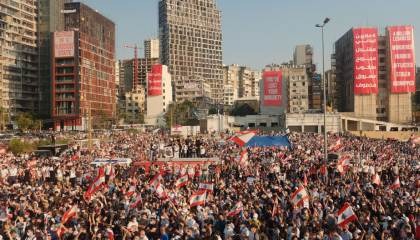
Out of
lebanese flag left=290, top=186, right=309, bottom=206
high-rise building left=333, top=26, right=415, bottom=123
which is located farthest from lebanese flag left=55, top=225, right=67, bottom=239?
high-rise building left=333, top=26, right=415, bottom=123

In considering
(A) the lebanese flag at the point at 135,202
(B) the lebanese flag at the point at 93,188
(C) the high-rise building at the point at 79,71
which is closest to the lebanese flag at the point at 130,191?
(A) the lebanese flag at the point at 135,202

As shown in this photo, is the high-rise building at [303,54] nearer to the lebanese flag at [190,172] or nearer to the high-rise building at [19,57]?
the high-rise building at [19,57]

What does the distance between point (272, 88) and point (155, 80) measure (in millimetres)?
43321

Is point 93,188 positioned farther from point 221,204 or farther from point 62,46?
point 62,46

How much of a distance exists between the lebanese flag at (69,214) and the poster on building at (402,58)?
99100 mm

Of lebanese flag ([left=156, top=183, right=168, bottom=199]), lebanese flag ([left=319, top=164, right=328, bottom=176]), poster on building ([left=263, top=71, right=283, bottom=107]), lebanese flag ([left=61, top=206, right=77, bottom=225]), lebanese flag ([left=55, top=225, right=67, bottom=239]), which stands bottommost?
lebanese flag ([left=55, top=225, right=67, bottom=239])

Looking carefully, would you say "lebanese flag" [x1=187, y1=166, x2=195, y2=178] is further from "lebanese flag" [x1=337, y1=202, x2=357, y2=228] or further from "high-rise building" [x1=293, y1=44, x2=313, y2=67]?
"high-rise building" [x1=293, y1=44, x2=313, y2=67]

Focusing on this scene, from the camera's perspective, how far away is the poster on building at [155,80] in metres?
153

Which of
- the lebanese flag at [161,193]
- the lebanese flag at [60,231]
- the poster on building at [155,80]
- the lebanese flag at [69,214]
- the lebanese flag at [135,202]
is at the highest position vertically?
the poster on building at [155,80]

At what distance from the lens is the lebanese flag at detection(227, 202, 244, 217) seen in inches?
→ 712

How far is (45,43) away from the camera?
403ft

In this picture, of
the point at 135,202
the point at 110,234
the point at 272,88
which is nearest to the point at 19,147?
the point at 135,202

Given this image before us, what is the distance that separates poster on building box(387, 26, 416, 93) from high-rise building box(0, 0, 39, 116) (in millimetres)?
77568

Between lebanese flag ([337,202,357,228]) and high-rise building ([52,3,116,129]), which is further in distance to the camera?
high-rise building ([52,3,116,129])
